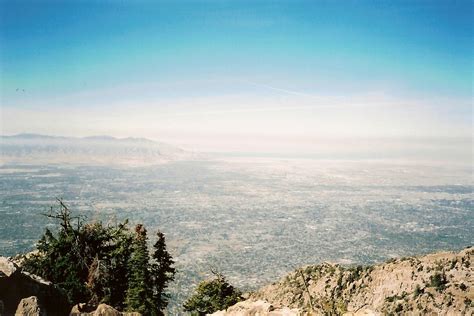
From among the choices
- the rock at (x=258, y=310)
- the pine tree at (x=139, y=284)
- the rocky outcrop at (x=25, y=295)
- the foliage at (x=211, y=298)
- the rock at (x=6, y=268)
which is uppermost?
the rock at (x=6, y=268)

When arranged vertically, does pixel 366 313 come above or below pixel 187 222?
above

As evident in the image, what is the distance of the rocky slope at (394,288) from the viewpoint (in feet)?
88.8

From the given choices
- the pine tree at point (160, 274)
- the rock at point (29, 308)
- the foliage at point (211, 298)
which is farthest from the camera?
the pine tree at point (160, 274)

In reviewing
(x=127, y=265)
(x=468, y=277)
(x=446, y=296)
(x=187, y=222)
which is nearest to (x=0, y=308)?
(x=127, y=265)

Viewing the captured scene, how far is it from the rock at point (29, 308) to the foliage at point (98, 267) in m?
10.7

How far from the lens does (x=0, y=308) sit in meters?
18.3

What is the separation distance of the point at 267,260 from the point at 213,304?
308 ft

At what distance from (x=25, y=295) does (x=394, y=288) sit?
29612mm

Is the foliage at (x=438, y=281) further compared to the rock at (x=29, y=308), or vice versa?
the foliage at (x=438, y=281)

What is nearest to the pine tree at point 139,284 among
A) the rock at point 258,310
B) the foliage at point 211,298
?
the foliage at point 211,298

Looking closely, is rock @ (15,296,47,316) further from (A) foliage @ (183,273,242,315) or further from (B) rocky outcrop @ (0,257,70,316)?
(A) foliage @ (183,273,242,315)

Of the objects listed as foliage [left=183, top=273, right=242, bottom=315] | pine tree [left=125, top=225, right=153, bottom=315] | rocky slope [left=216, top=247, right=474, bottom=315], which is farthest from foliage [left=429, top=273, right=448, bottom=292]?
pine tree [left=125, top=225, right=153, bottom=315]

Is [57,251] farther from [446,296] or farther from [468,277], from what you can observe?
[468,277]

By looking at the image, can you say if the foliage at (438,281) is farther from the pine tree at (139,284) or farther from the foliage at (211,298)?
the pine tree at (139,284)
